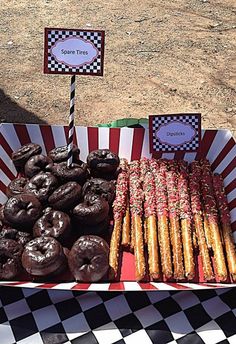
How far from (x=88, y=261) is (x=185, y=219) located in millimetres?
1104

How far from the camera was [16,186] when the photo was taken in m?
4.91

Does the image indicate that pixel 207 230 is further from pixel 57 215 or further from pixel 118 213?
pixel 57 215

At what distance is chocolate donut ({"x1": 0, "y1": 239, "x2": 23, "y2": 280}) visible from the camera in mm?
4098

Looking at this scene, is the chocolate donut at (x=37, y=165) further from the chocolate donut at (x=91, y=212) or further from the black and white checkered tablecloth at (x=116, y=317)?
the black and white checkered tablecloth at (x=116, y=317)

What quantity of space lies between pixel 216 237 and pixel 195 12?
8.48m

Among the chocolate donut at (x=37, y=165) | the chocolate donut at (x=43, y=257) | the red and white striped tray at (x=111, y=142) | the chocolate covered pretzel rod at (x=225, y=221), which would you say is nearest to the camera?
the chocolate donut at (x=43, y=257)

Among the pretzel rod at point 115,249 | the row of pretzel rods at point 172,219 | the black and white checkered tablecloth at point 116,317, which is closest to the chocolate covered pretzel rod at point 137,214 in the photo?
the row of pretzel rods at point 172,219

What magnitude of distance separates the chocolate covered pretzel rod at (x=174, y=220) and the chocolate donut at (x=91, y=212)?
65 centimetres

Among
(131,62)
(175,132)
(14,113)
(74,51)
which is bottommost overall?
(14,113)

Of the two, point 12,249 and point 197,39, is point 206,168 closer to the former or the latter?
point 12,249

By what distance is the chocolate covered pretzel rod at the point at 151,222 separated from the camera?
4253 millimetres

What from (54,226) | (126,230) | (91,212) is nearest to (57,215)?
(54,226)

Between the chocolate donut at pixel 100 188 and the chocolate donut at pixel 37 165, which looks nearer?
the chocolate donut at pixel 100 188

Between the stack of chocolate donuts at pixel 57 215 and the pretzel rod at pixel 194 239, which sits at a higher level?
the stack of chocolate donuts at pixel 57 215
